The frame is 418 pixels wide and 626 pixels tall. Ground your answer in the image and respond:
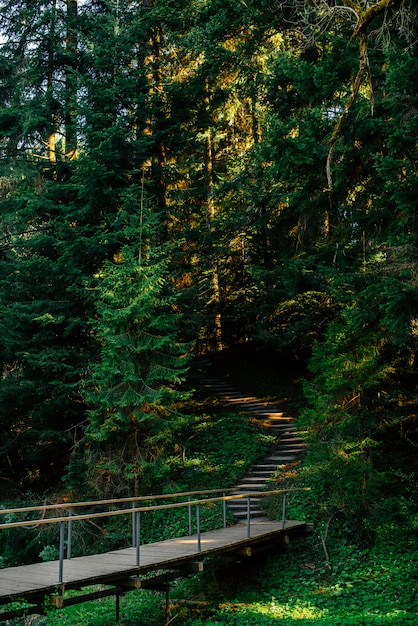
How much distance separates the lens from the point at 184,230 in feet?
58.0

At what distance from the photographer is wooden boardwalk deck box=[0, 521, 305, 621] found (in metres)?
7.29

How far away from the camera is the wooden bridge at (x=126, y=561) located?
287 inches

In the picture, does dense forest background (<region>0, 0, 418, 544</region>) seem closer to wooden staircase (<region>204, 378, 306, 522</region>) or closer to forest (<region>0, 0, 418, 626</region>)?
forest (<region>0, 0, 418, 626</region>)

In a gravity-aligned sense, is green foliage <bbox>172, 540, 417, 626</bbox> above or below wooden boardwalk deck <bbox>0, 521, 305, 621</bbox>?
below

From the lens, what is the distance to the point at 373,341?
11.6 m

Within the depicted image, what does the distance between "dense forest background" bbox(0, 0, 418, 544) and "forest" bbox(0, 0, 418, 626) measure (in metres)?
0.06

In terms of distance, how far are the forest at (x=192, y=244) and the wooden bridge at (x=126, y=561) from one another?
1.67 metres

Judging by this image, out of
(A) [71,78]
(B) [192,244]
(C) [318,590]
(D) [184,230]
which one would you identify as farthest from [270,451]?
(A) [71,78]

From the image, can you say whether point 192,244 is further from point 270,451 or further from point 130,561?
point 130,561

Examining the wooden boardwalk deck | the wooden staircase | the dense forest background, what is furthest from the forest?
the wooden boardwalk deck

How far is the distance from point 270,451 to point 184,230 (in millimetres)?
6878

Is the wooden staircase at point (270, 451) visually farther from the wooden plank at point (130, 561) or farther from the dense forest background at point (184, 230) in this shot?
the dense forest background at point (184, 230)

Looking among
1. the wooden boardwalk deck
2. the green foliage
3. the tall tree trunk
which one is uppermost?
the tall tree trunk

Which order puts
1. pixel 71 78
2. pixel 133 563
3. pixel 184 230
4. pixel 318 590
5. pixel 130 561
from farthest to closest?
pixel 184 230, pixel 71 78, pixel 318 590, pixel 130 561, pixel 133 563
